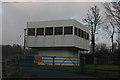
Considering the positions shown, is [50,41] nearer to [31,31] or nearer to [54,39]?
[54,39]

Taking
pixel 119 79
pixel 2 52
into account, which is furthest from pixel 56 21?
pixel 119 79

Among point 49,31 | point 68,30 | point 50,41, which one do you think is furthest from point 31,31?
point 68,30

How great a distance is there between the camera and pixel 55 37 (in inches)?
1238

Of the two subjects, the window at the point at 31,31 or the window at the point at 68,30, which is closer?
the window at the point at 68,30

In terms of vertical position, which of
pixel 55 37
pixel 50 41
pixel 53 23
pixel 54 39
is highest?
pixel 53 23

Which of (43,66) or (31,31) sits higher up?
(31,31)

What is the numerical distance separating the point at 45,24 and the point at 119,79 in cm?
1739

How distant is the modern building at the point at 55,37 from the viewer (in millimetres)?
31016

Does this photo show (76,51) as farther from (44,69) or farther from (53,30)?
(44,69)

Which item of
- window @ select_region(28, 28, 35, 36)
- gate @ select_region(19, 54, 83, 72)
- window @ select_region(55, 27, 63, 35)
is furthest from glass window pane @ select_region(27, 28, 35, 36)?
gate @ select_region(19, 54, 83, 72)

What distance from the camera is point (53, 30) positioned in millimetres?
31766

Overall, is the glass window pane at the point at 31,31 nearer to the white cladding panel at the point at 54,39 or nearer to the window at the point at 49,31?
the white cladding panel at the point at 54,39

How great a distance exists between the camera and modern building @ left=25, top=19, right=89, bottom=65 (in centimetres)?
3102

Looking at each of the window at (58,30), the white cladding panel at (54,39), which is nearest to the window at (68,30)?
the white cladding panel at (54,39)
